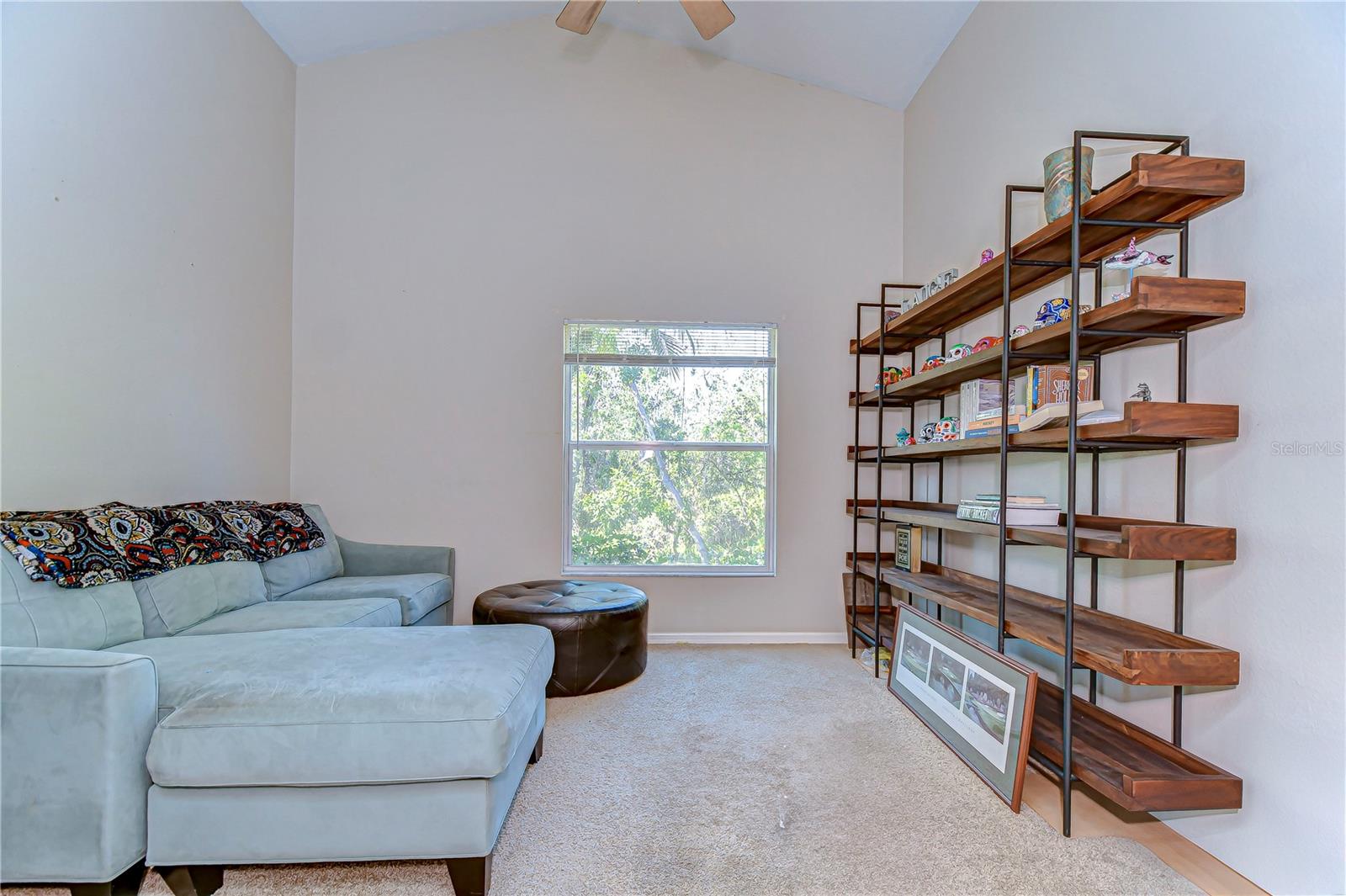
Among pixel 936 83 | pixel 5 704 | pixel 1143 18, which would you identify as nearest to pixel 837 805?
pixel 5 704

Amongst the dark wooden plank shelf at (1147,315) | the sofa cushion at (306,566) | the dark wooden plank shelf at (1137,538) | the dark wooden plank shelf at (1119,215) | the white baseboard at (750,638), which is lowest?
the white baseboard at (750,638)

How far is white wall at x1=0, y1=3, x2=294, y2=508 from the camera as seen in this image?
2.20 metres

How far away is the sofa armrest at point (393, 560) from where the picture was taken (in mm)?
3594

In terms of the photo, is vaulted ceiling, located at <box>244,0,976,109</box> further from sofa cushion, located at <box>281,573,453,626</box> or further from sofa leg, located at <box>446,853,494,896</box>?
sofa leg, located at <box>446,853,494,896</box>

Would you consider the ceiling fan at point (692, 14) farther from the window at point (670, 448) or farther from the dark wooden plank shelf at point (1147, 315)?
the dark wooden plank shelf at point (1147, 315)

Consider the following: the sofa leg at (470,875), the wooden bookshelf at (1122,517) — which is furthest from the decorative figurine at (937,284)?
the sofa leg at (470,875)

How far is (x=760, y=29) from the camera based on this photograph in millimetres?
3561

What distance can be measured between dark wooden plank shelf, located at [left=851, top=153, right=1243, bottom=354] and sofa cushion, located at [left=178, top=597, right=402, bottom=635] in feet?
8.80

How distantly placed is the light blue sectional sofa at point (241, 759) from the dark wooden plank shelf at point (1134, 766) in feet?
4.99

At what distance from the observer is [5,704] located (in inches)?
54.9

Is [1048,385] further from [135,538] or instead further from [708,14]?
[135,538]

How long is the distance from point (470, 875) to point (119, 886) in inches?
31.1

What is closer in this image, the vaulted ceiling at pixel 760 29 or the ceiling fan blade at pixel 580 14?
the ceiling fan blade at pixel 580 14

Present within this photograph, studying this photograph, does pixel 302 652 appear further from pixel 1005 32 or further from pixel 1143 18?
pixel 1005 32
